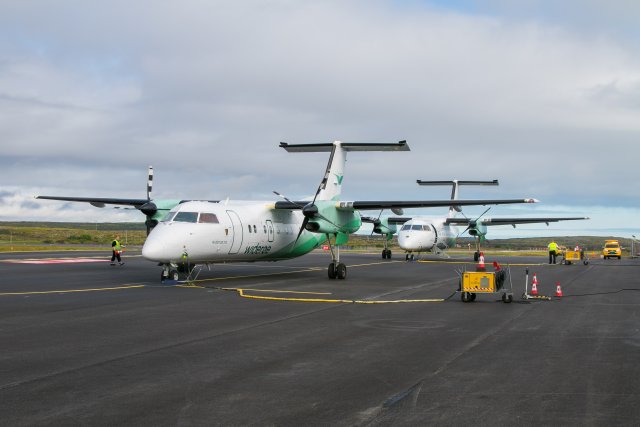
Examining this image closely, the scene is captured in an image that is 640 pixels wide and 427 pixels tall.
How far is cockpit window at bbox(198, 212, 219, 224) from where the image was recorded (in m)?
22.6

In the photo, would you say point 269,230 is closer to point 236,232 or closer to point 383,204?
Result: point 236,232

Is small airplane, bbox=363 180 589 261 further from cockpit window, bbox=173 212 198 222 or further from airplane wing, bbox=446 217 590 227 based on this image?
cockpit window, bbox=173 212 198 222

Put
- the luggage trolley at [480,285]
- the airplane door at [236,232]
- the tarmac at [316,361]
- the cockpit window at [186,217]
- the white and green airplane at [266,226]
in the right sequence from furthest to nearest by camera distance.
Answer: the airplane door at [236,232] < the cockpit window at [186,217] < the white and green airplane at [266,226] < the luggage trolley at [480,285] < the tarmac at [316,361]

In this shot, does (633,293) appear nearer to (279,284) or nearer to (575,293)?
(575,293)

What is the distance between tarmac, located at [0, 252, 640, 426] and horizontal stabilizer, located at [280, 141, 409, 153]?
11.0 meters

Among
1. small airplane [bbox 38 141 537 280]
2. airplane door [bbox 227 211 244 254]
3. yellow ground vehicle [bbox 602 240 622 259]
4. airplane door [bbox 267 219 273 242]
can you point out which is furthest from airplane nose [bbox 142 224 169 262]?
yellow ground vehicle [bbox 602 240 622 259]

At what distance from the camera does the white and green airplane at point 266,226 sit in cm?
2158

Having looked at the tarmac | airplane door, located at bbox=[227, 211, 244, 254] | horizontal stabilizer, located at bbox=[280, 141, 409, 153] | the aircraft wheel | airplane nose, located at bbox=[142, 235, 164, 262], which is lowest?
the tarmac

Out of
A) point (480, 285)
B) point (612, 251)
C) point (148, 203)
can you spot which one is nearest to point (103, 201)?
point (148, 203)

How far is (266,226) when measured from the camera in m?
26.2

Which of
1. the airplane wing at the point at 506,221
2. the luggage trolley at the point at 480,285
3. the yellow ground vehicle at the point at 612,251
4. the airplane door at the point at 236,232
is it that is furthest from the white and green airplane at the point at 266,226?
the yellow ground vehicle at the point at 612,251

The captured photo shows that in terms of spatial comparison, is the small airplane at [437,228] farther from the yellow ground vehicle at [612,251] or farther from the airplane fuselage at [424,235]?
the yellow ground vehicle at [612,251]

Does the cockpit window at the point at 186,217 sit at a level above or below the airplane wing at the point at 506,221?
below

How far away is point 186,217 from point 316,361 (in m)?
14.4
